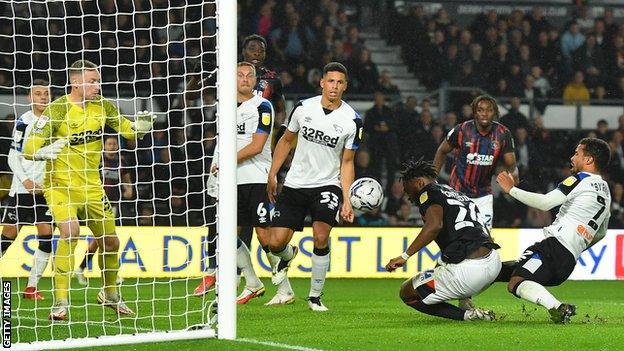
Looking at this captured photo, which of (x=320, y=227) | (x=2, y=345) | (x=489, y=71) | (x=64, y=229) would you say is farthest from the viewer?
(x=489, y=71)

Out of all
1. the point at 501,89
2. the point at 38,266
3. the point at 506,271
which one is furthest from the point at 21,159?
the point at 501,89

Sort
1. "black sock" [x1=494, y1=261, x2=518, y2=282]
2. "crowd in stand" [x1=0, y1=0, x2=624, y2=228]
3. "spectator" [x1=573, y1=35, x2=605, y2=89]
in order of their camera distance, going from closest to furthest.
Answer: "black sock" [x1=494, y1=261, x2=518, y2=282], "crowd in stand" [x1=0, y1=0, x2=624, y2=228], "spectator" [x1=573, y1=35, x2=605, y2=89]

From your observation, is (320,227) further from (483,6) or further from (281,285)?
(483,6)

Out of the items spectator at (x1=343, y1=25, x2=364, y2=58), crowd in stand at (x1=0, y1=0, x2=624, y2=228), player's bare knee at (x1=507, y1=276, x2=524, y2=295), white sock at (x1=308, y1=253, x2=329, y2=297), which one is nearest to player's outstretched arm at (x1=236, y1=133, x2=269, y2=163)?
white sock at (x1=308, y1=253, x2=329, y2=297)

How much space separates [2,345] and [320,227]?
3.50 meters

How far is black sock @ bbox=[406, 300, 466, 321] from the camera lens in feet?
27.6

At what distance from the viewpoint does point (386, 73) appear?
19219 millimetres

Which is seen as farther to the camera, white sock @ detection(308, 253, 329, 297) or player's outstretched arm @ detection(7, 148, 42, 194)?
player's outstretched arm @ detection(7, 148, 42, 194)

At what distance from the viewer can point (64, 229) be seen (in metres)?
8.35

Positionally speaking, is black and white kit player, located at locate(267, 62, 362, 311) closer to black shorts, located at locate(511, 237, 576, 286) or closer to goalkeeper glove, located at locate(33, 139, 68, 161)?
black shorts, located at locate(511, 237, 576, 286)

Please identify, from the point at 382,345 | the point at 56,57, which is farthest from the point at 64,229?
the point at 56,57

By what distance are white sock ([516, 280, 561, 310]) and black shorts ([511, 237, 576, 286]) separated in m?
0.09

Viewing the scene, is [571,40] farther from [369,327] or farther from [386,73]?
[369,327]

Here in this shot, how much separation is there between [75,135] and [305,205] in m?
2.20
